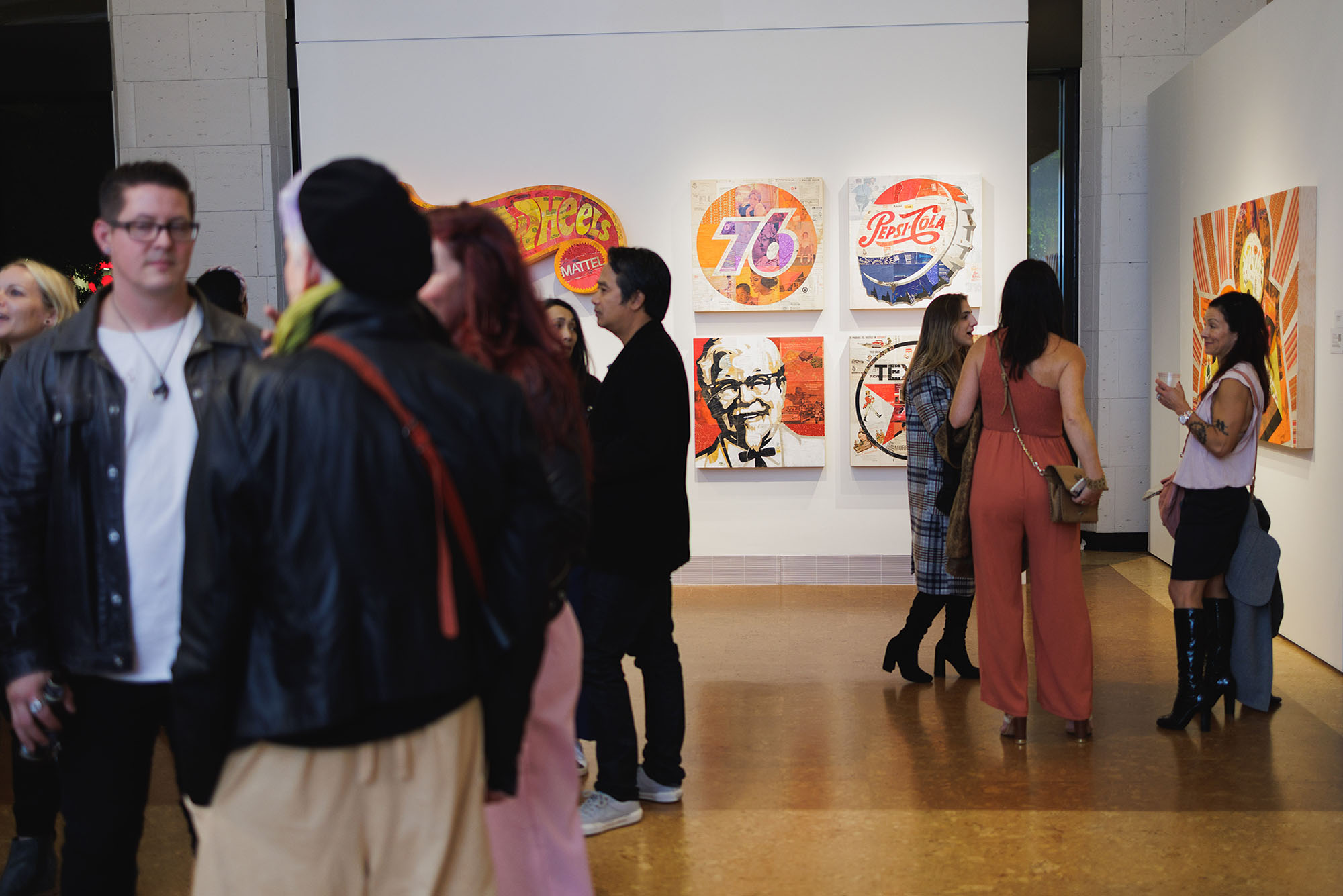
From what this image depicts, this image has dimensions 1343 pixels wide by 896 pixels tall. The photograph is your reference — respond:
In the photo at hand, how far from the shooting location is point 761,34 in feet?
23.1

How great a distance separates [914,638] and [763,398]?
2409 millimetres

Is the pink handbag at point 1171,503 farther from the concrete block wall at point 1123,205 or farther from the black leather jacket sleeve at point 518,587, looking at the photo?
the black leather jacket sleeve at point 518,587

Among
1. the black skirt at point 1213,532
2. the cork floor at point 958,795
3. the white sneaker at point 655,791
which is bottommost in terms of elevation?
the cork floor at point 958,795

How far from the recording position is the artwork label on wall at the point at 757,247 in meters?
7.01

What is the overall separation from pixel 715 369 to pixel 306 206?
18.3ft

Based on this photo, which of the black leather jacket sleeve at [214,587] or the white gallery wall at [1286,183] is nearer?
the black leather jacket sleeve at [214,587]

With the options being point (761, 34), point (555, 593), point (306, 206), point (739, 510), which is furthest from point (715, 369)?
point (306, 206)

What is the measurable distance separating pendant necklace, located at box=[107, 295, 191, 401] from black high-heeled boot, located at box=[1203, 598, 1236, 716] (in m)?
3.67

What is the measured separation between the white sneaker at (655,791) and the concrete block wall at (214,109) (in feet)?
16.3

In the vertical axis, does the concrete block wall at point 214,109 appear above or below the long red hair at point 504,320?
above

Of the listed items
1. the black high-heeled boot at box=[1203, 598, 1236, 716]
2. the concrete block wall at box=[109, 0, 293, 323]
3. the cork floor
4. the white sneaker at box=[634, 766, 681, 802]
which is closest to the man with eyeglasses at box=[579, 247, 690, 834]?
the white sneaker at box=[634, 766, 681, 802]

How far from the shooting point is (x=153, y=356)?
7.57ft

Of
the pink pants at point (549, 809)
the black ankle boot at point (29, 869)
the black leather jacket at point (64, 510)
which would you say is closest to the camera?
the black leather jacket at point (64, 510)

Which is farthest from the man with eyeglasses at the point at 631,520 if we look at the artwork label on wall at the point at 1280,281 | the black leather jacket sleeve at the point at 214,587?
the artwork label on wall at the point at 1280,281
